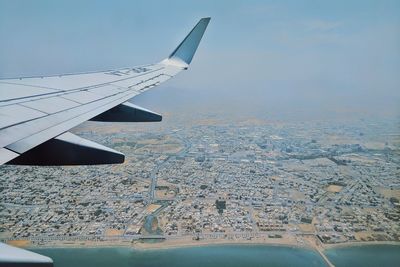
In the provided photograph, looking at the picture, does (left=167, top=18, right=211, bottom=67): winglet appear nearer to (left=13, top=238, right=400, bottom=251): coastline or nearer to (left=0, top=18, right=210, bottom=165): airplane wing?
(left=0, top=18, right=210, bottom=165): airplane wing

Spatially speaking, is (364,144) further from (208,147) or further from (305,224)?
(305,224)

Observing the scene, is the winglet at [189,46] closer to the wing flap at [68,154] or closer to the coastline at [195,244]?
the wing flap at [68,154]

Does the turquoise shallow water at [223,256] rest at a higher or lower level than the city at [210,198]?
lower

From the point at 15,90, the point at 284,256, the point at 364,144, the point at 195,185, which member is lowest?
the point at 284,256

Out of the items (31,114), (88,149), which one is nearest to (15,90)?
(31,114)

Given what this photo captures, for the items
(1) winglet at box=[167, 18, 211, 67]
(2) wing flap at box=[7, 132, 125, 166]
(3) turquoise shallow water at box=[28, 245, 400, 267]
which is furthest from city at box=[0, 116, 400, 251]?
(2) wing flap at box=[7, 132, 125, 166]

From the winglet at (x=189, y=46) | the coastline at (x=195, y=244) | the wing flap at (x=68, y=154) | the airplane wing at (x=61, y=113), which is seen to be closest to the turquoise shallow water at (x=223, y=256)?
the coastline at (x=195, y=244)

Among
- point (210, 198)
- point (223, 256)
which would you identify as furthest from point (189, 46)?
point (210, 198)
